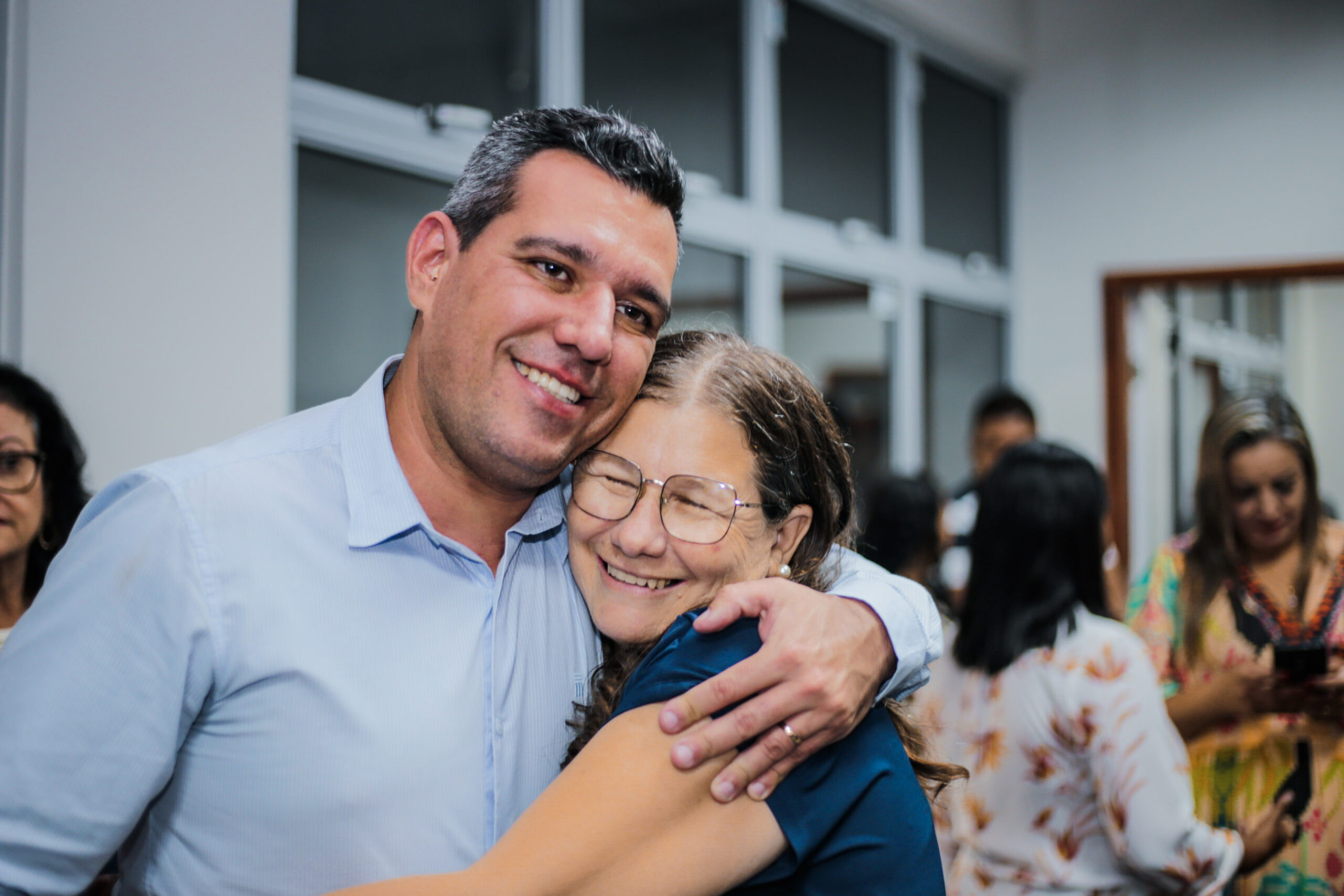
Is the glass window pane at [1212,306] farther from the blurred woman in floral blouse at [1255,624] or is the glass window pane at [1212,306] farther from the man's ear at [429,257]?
the man's ear at [429,257]

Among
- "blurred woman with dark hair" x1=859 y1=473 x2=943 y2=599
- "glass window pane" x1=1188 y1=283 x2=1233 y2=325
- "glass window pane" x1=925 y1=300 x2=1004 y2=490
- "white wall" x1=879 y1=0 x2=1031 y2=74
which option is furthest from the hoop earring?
"glass window pane" x1=1188 y1=283 x2=1233 y2=325

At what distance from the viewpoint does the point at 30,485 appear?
6.41 ft

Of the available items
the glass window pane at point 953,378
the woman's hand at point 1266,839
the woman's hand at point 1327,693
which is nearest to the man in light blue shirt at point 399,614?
the woman's hand at point 1266,839

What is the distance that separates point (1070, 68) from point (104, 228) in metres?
4.90

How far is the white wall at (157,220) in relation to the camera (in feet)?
6.43

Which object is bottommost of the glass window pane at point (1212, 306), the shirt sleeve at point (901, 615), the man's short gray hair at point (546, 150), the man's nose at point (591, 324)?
the shirt sleeve at point (901, 615)

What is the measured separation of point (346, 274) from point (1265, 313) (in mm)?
5693

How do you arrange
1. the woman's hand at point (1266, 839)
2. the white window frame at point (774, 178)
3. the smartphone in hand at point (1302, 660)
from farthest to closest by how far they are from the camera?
the white window frame at point (774, 178) < the smartphone in hand at point (1302, 660) < the woman's hand at point (1266, 839)

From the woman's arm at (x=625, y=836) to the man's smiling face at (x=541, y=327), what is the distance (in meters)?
0.36

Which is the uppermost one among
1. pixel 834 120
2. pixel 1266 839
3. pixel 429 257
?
pixel 834 120

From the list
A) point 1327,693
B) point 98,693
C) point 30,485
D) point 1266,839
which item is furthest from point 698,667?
point 1327,693

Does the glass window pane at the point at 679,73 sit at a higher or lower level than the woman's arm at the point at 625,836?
higher

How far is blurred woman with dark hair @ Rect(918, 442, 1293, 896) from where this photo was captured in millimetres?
1940

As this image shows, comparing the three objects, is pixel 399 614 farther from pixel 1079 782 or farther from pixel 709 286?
pixel 709 286
